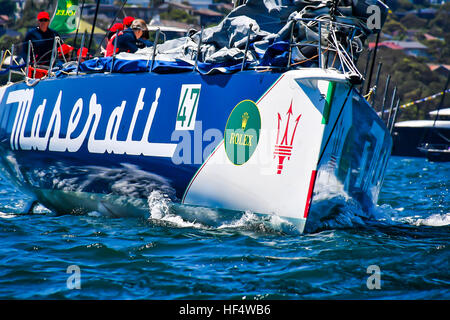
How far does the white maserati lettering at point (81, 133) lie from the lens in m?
6.70

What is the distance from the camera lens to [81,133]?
7.37 metres

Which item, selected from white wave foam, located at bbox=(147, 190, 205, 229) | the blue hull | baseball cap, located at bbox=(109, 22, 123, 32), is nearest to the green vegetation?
baseball cap, located at bbox=(109, 22, 123, 32)

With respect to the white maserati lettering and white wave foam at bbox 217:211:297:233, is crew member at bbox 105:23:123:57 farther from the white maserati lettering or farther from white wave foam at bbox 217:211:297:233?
white wave foam at bbox 217:211:297:233

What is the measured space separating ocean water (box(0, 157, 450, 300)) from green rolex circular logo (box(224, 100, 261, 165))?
516 millimetres

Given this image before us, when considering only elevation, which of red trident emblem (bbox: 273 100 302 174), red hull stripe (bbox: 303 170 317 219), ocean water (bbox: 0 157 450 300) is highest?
red trident emblem (bbox: 273 100 302 174)

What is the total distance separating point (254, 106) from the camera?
5.95 m

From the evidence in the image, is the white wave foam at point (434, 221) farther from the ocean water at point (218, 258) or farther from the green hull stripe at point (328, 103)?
the green hull stripe at point (328, 103)

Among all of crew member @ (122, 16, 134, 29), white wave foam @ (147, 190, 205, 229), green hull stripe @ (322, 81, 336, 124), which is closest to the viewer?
green hull stripe @ (322, 81, 336, 124)

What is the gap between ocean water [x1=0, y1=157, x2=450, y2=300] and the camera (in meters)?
4.43

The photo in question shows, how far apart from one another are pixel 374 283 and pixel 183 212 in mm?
2433

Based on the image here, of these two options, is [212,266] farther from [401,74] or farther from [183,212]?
[401,74]

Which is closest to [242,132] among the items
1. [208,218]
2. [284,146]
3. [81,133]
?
[284,146]

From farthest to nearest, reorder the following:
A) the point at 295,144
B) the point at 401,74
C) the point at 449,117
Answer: the point at 401,74, the point at 449,117, the point at 295,144
